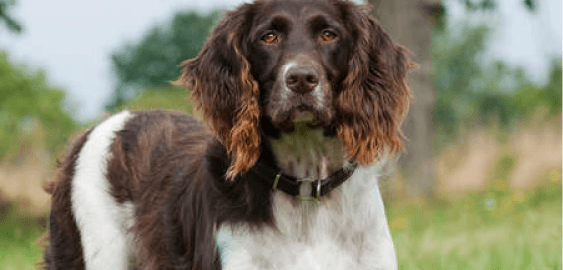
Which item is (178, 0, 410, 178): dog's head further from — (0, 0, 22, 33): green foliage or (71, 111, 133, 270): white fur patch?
(0, 0, 22, 33): green foliage

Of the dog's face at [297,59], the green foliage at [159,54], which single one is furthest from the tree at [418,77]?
the green foliage at [159,54]

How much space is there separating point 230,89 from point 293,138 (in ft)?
1.38

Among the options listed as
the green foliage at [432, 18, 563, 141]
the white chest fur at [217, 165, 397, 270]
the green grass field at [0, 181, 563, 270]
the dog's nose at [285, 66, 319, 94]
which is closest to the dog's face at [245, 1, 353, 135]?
the dog's nose at [285, 66, 319, 94]

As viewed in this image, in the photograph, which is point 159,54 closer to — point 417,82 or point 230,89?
point 417,82

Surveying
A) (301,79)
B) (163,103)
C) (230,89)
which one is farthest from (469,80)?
(301,79)

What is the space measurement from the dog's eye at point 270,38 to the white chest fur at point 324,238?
71cm

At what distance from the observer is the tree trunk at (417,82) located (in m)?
11.7

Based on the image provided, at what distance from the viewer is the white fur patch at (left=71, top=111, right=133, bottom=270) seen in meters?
4.65

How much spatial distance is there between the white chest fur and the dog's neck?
12 centimetres

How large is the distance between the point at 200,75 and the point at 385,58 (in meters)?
0.95

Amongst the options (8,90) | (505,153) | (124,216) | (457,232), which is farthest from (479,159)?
(8,90)

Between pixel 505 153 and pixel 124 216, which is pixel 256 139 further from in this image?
pixel 505 153

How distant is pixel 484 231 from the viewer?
9133 mm

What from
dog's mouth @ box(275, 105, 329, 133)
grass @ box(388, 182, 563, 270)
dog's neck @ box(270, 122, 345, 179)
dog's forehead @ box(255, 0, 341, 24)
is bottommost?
grass @ box(388, 182, 563, 270)
